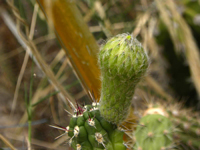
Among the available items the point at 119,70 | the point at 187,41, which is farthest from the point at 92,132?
the point at 187,41

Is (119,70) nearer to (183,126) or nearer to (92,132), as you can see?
(92,132)

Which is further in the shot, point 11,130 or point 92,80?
point 11,130

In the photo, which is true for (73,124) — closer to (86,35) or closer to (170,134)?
(86,35)

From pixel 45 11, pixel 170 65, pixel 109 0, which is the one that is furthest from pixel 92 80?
pixel 170 65

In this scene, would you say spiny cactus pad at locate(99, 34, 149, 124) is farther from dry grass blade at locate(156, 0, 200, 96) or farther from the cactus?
dry grass blade at locate(156, 0, 200, 96)

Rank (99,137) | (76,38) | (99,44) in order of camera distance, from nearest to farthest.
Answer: (99,137) → (76,38) → (99,44)

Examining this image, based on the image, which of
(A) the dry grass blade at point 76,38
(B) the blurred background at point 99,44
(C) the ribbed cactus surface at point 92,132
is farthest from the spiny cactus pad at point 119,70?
(B) the blurred background at point 99,44

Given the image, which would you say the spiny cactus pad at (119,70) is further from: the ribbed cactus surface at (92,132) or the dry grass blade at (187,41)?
the dry grass blade at (187,41)
